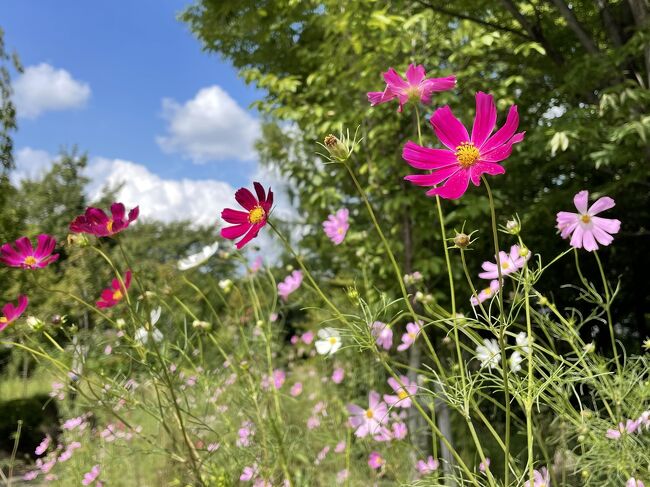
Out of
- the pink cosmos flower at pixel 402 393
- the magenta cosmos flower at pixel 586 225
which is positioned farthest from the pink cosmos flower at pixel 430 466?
the magenta cosmos flower at pixel 586 225

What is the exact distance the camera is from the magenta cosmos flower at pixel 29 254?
1146mm

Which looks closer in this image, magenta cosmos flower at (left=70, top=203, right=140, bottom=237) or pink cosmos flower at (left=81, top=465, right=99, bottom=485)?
magenta cosmos flower at (left=70, top=203, right=140, bottom=237)

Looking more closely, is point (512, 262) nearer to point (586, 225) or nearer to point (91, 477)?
point (586, 225)

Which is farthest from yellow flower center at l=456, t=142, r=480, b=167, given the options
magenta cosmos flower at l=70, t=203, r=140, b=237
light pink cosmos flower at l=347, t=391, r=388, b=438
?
light pink cosmos flower at l=347, t=391, r=388, b=438

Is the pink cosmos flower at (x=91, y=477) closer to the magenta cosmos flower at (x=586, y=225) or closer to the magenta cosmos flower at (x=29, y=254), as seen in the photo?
the magenta cosmos flower at (x=29, y=254)

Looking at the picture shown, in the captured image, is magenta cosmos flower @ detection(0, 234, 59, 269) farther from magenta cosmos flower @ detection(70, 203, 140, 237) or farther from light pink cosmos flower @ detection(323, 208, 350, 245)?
light pink cosmos flower @ detection(323, 208, 350, 245)

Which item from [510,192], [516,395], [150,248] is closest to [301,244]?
[510,192]

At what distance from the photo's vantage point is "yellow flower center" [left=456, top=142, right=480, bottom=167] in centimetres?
66

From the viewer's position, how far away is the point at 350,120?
350 centimetres

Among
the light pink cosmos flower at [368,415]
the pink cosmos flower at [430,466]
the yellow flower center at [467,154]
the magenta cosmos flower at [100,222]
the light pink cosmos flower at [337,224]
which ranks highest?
the light pink cosmos flower at [337,224]

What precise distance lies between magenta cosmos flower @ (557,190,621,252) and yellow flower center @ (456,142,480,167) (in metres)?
0.33

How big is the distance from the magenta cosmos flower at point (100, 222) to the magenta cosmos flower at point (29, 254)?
134 mm

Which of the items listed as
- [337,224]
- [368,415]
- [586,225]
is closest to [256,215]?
[586,225]

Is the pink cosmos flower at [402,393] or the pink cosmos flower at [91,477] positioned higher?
the pink cosmos flower at [91,477]
